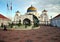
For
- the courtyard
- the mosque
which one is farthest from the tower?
the courtyard

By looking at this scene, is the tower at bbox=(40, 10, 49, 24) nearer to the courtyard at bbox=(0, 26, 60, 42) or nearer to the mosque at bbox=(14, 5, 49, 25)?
the mosque at bbox=(14, 5, 49, 25)

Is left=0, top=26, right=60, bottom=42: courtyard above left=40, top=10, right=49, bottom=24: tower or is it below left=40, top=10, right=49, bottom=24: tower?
below

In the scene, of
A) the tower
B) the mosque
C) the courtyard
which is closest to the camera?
the courtyard

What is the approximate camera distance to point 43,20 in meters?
56.9

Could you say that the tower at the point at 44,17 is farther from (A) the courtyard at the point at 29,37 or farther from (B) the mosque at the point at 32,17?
(A) the courtyard at the point at 29,37

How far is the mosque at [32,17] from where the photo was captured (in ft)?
156

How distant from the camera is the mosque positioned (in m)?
47.6

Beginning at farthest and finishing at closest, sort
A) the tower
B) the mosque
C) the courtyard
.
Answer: the tower
the mosque
the courtyard

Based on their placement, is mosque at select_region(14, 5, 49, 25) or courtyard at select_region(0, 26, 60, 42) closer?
courtyard at select_region(0, 26, 60, 42)

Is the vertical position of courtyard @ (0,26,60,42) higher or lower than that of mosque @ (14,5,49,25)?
lower

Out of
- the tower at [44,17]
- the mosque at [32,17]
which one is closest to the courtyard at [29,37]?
the mosque at [32,17]

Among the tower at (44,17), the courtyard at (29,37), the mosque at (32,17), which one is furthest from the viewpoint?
the tower at (44,17)

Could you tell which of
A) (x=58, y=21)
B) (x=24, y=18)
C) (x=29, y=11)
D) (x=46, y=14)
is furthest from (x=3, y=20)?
(x=46, y=14)

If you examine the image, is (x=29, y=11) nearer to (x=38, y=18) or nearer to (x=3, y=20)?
(x=38, y=18)
